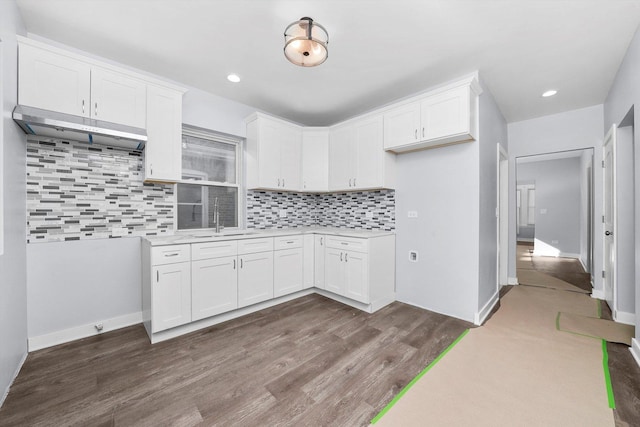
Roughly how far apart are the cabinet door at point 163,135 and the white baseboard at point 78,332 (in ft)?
4.79

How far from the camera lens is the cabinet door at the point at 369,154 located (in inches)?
128

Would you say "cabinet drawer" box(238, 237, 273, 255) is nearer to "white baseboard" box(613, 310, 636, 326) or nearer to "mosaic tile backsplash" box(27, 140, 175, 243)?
"mosaic tile backsplash" box(27, 140, 175, 243)

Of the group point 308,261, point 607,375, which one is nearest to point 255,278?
point 308,261

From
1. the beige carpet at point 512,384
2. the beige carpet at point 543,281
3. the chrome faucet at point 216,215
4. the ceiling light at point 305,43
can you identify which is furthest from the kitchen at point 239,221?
the beige carpet at point 543,281

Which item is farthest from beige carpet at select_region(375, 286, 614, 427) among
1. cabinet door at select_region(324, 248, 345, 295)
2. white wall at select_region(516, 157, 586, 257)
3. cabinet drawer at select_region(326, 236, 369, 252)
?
white wall at select_region(516, 157, 586, 257)

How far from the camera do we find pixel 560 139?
12.5 feet

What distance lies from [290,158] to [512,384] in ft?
10.9

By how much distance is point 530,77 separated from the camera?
2.84m

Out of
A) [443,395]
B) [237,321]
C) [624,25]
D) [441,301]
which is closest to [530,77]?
[624,25]

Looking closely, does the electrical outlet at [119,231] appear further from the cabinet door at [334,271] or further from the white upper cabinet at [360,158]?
the white upper cabinet at [360,158]

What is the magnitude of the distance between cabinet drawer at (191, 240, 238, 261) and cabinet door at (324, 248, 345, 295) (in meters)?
1.23

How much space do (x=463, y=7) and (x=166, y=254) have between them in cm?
316

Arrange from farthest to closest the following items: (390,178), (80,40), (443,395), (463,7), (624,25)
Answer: (390,178) < (80,40) < (624,25) < (463,7) < (443,395)

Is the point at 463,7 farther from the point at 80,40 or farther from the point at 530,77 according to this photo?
the point at 80,40
